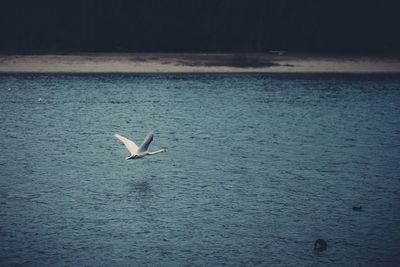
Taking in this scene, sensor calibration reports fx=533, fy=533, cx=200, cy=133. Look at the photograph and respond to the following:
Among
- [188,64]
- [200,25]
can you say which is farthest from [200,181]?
[200,25]

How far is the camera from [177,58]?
46281mm

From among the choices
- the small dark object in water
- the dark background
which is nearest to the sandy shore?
the dark background

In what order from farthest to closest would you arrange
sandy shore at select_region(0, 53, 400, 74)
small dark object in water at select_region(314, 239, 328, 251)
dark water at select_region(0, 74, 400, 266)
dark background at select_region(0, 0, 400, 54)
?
dark background at select_region(0, 0, 400, 54), sandy shore at select_region(0, 53, 400, 74), dark water at select_region(0, 74, 400, 266), small dark object in water at select_region(314, 239, 328, 251)

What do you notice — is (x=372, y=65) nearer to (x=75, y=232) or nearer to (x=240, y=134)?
(x=240, y=134)

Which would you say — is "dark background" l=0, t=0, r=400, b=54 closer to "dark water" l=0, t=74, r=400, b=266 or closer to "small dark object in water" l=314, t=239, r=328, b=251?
"dark water" l=0, t=74, r=400, b=266

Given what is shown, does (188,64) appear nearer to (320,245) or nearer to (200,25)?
(200,25)

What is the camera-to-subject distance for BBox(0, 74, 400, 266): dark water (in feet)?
43.2

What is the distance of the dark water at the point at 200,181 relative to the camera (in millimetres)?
13164

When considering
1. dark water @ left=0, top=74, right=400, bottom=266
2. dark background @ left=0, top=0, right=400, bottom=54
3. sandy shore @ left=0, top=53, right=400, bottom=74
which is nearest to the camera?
dark water @ left=0, top=74, right=400, bottom=266

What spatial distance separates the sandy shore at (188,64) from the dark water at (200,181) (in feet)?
22.9

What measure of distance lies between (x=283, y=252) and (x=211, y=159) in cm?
925

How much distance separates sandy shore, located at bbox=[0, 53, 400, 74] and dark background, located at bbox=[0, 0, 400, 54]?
2.97m

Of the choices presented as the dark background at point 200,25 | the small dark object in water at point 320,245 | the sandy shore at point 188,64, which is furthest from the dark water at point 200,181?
the dark background at point 200,25

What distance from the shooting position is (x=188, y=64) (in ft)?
145
